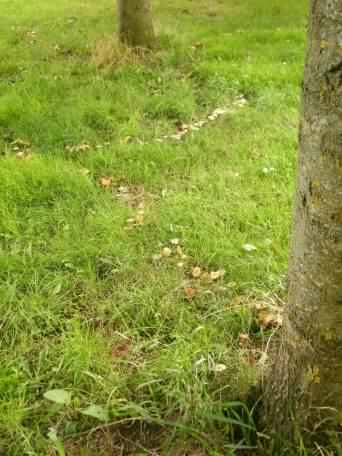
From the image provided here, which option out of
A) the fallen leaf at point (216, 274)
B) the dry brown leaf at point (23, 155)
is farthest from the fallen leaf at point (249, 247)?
the dry brown leaf at point (23, 155)

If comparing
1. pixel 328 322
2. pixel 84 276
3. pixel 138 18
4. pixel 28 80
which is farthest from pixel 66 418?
pixel 138 18

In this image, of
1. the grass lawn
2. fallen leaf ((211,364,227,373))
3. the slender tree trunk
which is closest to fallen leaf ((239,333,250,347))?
the grass lawn

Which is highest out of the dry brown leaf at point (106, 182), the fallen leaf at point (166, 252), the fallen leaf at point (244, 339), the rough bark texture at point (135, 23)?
the rough bark texture at point (135, 23)

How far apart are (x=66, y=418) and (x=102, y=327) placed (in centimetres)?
51

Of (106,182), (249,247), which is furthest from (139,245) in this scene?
(106,182)

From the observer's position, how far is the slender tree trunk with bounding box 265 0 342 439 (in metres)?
1.13

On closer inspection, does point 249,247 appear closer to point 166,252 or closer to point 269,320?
point 166,252

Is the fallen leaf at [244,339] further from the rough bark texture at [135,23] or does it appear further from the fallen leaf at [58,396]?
the rough bark texture at [135,23]

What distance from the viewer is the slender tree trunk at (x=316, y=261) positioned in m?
1.13

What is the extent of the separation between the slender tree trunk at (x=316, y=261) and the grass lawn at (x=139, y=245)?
0.77 feet

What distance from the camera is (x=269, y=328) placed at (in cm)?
223

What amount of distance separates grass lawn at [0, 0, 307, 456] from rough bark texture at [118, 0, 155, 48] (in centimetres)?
40

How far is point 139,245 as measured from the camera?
2.85 m

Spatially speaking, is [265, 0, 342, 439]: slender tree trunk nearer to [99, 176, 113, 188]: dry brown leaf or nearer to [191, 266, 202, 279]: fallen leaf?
[191, 266, 202, 279]: fallen leaf
